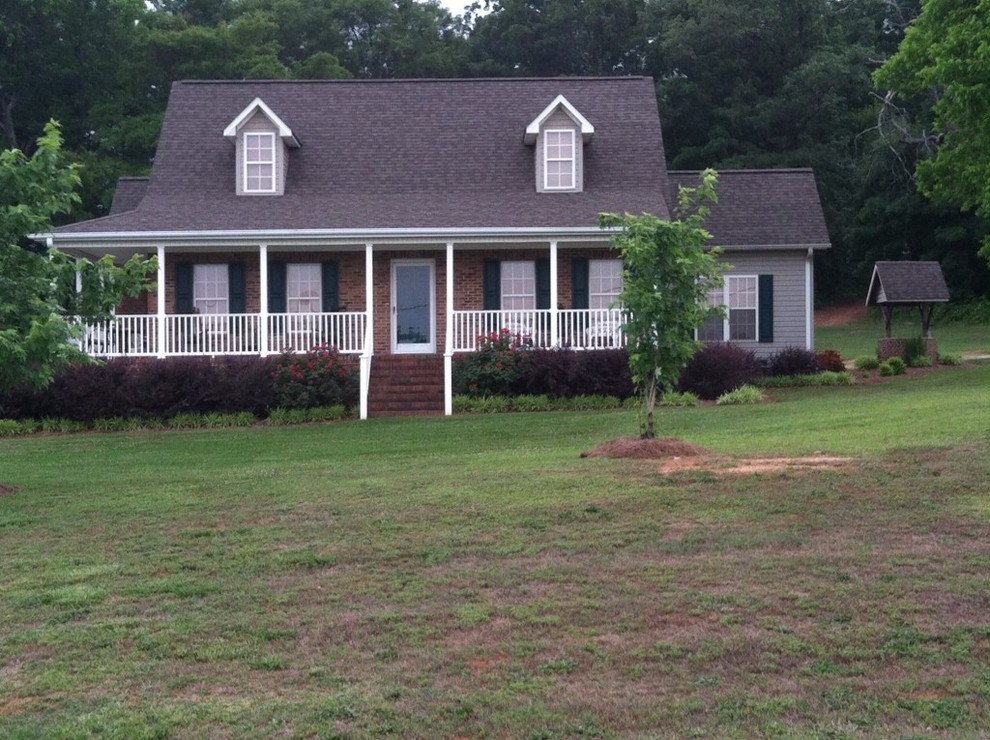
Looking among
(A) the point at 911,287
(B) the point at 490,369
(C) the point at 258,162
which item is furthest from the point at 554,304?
(A) the point at 911,287

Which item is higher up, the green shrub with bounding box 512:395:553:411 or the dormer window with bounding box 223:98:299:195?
the dormer window with bounding box 223:98:299:195

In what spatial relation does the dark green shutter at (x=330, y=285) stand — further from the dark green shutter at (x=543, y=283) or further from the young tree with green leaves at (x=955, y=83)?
the young tree with green leaves at (x=955, y=83)

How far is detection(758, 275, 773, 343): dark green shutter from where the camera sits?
90.2ft

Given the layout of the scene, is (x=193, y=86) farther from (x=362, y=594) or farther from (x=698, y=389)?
(x=362, y=594)

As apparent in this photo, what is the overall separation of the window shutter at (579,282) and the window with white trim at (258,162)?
6262mm

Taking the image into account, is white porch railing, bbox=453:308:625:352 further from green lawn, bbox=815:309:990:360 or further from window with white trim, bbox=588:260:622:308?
green lawn, bbox=815:309:990:360

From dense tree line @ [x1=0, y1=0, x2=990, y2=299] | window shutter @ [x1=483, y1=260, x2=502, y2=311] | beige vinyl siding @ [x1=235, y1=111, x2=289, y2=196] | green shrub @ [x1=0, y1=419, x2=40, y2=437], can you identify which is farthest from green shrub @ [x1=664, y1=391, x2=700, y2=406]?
dense tree line @ [x1=0, y1=0, x2=990, y2=299]

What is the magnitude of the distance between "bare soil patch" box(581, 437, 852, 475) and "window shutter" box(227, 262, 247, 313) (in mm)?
12891

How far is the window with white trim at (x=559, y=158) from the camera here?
26.1m

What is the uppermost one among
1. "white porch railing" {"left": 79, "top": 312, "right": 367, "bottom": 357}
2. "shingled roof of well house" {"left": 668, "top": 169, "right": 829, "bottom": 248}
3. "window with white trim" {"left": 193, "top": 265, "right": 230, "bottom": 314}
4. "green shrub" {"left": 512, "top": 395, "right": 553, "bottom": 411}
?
"shingled roof of well house" {"left": 668, "top": 169, "right": 829, "bottom": 248}

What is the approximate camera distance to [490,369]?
22.5m

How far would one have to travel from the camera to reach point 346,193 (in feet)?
85.3

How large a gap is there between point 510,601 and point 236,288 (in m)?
18.3

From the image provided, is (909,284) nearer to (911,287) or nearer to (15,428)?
(911,287)
